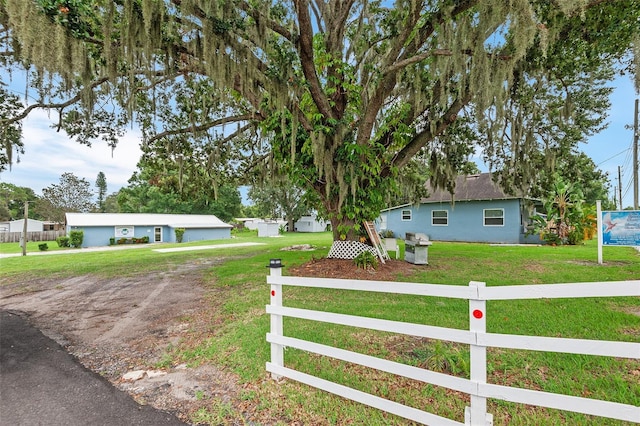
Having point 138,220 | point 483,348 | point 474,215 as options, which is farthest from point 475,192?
point 138,220

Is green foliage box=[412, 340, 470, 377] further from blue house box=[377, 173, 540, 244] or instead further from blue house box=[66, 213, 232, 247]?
blue house box=[66, 213, 232, 247]

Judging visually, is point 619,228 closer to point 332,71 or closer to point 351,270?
point 351,270

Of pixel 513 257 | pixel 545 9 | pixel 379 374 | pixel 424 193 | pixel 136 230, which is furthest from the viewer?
pixel 136 230

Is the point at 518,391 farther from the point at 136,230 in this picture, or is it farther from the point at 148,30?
the point at 136,230

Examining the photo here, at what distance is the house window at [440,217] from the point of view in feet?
59.2

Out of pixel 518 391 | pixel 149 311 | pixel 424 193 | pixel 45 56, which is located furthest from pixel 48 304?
pixel 424 193

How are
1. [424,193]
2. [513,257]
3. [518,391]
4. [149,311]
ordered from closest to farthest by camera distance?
[518,391], [149,311], [513,257], [424,193]

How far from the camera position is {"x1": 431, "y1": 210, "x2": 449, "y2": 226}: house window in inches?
710

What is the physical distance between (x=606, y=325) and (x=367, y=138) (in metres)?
5.65

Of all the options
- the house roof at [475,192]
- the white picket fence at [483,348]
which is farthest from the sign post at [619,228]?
the house roof at [475,192]

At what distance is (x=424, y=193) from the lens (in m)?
13.3

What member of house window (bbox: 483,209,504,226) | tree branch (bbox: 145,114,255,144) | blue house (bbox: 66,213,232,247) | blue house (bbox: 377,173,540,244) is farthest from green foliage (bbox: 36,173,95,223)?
house window (bbox: 483,209,504,226)

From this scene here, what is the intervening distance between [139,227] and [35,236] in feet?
33.5

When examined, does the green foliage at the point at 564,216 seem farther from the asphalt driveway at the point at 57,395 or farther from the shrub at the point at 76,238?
the shrub at the point at 76,238
